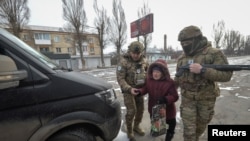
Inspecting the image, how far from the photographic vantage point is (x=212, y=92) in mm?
2369

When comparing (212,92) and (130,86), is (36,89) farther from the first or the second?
(212,92)

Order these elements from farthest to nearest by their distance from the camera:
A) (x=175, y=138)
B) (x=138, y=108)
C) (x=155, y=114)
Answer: (x=138, y=108) → (x=175, y=138) → (x=155, y=114)

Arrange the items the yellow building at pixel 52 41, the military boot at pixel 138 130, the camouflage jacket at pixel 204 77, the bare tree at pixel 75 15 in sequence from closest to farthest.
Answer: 1. the camouflage jacket at pixel 204 77
2. the military boot at pixel 138 130
3. the bare tree at pixel 75 15
4. the yellow building at pixel 52 41

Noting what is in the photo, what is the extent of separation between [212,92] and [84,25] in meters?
27.3

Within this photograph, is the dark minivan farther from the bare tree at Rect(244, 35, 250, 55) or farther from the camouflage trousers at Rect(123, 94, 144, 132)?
the bare tree at Rect(244, 35, 250, 55)

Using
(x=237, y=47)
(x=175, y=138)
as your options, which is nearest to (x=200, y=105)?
(x=175, y=138)

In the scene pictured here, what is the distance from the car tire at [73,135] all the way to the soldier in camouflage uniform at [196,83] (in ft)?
4.37

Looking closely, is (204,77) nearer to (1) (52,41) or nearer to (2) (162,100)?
(2) (162,100)

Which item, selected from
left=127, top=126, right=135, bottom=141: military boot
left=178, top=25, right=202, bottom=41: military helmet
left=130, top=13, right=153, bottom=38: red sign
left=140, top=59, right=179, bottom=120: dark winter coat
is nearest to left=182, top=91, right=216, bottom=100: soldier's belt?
left=140, top=59, right=179, bottom=120: dark winter coat

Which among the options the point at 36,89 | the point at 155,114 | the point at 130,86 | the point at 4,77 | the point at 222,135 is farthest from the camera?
the point at 130,86

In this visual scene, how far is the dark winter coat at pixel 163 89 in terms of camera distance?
264 cm

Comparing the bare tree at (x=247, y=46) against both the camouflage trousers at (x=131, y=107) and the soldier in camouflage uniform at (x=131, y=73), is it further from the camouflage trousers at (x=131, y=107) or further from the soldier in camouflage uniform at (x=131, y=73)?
the soldier in camouflage uniform at (x=131, y=73)

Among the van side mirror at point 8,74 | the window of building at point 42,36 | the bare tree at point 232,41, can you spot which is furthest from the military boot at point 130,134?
the bare tree at point 232,41

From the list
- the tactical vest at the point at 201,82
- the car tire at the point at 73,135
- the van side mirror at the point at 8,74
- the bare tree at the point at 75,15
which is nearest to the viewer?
the van side mirror at the point at 8,74
